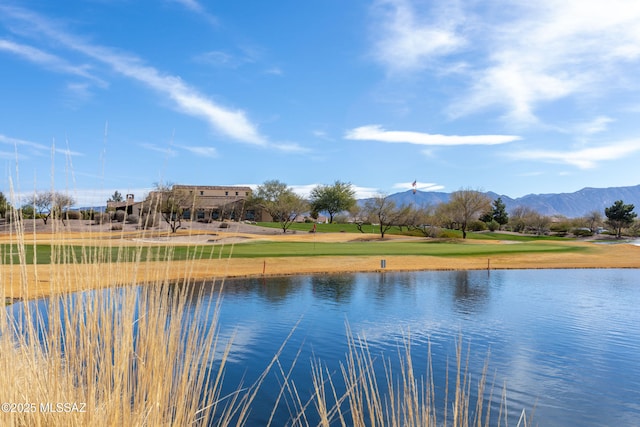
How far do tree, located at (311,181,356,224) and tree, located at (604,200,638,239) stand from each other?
40829 mm

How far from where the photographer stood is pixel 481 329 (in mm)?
12250

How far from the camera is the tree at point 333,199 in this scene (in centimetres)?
8100

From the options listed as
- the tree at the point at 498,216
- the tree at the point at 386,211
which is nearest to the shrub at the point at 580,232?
the tree at the point at 498,216

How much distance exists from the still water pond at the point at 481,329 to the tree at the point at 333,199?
5950cm

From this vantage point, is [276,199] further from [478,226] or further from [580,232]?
[580,232]

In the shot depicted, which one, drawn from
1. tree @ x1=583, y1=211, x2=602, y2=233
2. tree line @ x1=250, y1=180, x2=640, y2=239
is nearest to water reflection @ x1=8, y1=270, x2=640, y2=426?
tree line @ x1=250, y1=180, x2=640, y2=239

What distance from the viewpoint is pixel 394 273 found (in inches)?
907

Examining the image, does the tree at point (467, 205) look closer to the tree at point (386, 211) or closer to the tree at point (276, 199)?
the tree at point (386, 211)

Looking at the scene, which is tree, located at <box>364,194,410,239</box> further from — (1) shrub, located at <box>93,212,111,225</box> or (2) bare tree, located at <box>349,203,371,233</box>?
(1) shrub, located at <box>93,212,111,225</box>

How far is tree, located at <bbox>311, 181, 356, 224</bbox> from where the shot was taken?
81000 mm

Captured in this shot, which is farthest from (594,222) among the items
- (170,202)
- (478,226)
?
(170,202)

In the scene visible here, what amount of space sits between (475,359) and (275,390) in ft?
14.2

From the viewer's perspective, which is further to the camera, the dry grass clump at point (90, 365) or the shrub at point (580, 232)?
the shrub at point (580, 232)

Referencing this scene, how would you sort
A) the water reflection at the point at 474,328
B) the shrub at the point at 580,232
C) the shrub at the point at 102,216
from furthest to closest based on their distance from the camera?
the shrub at the point at 580,232, the water reflection at the point at 474,328, the shrub at the point at 102,216
